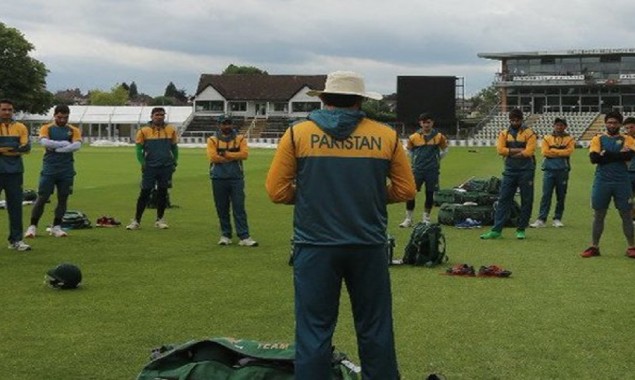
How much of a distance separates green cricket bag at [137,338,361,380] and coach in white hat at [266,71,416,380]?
377 mm

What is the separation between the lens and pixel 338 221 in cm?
552

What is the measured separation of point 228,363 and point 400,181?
1612 millimetres

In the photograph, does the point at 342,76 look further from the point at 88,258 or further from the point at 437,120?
the point at 437,120

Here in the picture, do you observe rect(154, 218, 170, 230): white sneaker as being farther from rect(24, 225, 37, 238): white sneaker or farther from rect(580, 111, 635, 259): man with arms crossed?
rect(580, 111, 635, 259): man with arms crossed

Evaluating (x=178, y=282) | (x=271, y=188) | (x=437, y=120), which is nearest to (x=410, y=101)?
(x=437, y=120)

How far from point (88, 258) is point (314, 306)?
7.96 m

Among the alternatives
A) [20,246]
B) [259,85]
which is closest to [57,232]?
[20,246]

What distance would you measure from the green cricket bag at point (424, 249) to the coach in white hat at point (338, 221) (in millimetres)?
6505

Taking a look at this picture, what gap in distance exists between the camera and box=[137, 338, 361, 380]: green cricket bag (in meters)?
5.82

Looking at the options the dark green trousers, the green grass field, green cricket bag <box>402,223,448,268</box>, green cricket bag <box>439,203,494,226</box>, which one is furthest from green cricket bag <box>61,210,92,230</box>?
green cricket bag <box>402,223,448,268</box>

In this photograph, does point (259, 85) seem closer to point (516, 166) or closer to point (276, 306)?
point (516, 166)

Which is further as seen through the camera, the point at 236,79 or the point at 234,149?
the point at 236,79

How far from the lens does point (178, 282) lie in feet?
35.4

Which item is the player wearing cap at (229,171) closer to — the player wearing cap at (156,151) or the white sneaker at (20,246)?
the player wearing cap at (156,151)
